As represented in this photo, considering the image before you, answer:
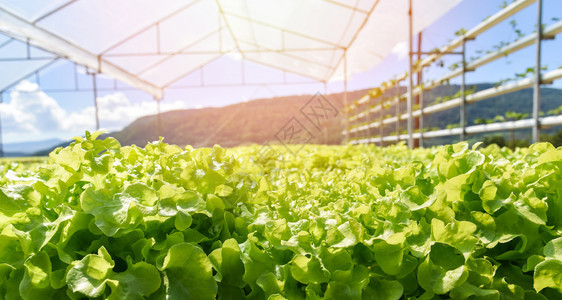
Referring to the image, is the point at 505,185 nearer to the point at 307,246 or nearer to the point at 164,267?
the point at 307,246

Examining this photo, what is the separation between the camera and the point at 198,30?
919cm

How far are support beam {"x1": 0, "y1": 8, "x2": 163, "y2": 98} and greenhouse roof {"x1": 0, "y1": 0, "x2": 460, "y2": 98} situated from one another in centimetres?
2

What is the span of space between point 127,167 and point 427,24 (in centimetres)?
651

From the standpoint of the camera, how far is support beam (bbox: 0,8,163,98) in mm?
5699

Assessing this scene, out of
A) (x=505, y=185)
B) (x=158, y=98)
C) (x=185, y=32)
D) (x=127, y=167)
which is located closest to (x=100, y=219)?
(x=127, y=167)

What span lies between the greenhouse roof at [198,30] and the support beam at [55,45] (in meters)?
0.02

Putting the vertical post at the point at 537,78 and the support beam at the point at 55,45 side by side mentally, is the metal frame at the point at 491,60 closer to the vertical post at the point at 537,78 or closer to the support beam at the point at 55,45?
the vertical post at the point at 537,78

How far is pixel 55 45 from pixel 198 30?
328 cm

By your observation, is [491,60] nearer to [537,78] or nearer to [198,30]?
[537,78]

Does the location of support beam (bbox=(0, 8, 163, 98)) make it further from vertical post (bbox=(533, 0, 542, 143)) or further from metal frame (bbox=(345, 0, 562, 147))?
vertical post (bbox=(533, 0, 542, 143))

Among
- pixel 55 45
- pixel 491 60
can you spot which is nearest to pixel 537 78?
pixel 491 60

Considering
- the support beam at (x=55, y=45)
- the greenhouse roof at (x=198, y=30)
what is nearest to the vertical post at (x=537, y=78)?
the greenhouse roof at (x=198, y=30)

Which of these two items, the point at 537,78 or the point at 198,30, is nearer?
the point at 537,78

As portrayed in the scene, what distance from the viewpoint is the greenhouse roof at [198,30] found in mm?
6195
